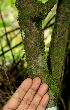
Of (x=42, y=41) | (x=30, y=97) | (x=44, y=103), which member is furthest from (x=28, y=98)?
(x=42, y=41)

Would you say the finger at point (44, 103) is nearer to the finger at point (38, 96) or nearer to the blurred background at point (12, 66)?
the finger at point (38, 96)

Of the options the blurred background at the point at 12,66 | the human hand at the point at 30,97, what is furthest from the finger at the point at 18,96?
the blurred background at the point at 12,66

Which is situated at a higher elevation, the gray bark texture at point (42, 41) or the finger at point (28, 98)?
the gray bark texture at point (42, 41)

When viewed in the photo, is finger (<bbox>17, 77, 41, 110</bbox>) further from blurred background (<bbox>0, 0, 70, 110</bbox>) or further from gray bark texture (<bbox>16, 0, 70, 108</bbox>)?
blurred background (<bbox>0, 0, 70, 110</bbox>)

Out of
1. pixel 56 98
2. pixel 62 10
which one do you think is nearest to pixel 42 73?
pixel 56 98

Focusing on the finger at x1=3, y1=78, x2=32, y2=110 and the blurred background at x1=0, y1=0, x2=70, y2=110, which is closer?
the finger at x1=3, y1=78, x2=32, y2=110

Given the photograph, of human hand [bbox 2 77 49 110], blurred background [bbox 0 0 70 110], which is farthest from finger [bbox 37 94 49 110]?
blurred background [bbox 0 0 70 110]
